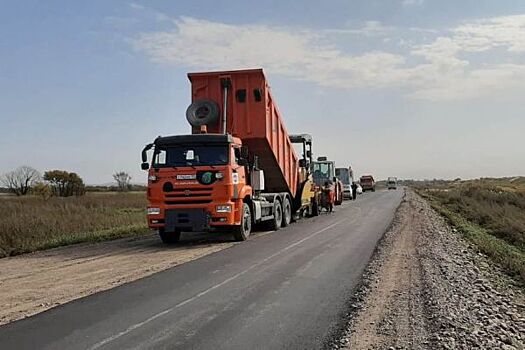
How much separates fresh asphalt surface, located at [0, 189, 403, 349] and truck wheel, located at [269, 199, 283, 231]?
277 inches

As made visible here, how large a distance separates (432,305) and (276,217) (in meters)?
12.2

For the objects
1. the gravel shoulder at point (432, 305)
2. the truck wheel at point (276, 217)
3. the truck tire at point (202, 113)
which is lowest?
the gravel shoulder at point (432, 305)

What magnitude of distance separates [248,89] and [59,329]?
12464 mm

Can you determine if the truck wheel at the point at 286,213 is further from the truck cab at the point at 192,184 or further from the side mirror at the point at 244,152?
the truck cab at the point at 192,184

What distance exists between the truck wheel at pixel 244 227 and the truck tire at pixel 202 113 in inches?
120

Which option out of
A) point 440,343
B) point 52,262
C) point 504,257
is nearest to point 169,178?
point 52,262

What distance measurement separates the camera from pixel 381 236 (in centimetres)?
1706

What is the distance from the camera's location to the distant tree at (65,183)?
64.0 metres

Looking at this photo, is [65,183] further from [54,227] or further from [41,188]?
[54,227]

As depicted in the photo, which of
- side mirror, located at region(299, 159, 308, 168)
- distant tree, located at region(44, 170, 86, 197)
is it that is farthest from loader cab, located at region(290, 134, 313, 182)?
distant tree, located at region(44, 170, 86, 197)

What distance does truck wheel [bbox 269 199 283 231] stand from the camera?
19.9m

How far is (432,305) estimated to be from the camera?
802 centimetres

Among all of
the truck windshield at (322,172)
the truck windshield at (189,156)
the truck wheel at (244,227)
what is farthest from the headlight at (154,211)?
the truck windshield at (322,172)

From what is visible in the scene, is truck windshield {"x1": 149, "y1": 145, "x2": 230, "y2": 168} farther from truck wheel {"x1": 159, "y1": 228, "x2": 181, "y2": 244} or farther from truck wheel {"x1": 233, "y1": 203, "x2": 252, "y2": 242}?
truck wheel {"x1": 159, "y1": 228, "x2": 181, "y2": 244}
